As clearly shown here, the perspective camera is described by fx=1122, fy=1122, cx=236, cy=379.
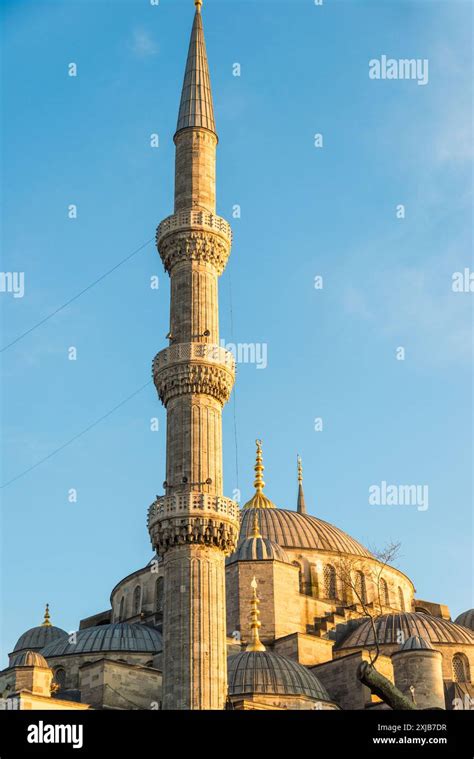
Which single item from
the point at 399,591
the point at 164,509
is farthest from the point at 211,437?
the point at 399,591

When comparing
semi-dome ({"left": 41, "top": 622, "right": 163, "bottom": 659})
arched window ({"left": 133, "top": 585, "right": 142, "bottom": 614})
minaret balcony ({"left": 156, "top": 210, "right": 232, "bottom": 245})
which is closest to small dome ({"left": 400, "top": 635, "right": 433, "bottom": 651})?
semi-dome ({"left": 41, "top": 622, "right": 163, "bottom": 659})

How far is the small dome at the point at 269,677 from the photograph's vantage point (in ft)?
89.0

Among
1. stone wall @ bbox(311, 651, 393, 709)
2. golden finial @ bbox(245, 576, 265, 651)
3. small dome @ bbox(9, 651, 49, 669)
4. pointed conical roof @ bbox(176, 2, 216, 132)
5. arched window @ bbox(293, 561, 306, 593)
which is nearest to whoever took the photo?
small dome @ bbox(9, 651, 49, 669)

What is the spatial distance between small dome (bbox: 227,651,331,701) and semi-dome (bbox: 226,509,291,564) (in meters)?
5.36

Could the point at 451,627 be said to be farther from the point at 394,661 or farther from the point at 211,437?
the point at 211,437

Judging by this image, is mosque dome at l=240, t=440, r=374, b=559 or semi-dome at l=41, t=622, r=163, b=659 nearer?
semi-dome at l=41, t=622, r=163, b=659

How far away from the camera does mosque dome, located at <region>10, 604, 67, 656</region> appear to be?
37062 mm

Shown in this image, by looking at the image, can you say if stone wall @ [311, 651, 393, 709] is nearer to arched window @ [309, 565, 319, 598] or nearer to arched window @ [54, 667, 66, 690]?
arched window @ [309, 565, 319, 598]

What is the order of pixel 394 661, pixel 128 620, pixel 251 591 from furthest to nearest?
pixel 128 620, pixel 251 591, pixel 394 661

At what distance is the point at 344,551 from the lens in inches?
1527

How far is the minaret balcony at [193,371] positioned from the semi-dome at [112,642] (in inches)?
353

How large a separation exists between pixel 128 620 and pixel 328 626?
6690 millimetres

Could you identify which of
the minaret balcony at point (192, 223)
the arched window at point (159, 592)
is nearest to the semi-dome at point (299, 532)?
the arched window at point (159, 592)

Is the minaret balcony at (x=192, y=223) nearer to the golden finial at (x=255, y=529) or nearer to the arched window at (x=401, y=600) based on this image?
the golden finial at (x=255, y=529)
